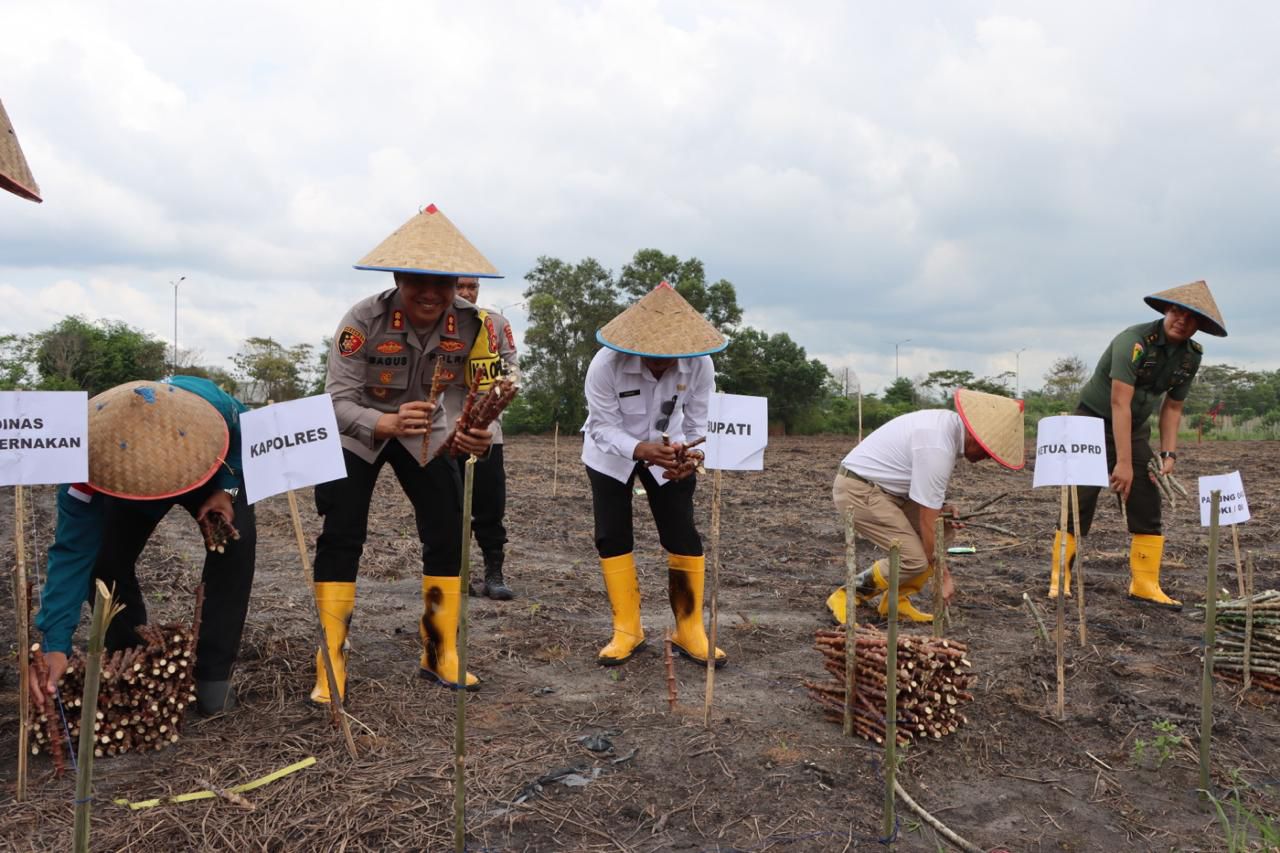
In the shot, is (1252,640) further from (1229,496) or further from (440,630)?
(440,630)

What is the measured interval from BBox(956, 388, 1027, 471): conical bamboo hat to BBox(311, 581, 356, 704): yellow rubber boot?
2760 mm

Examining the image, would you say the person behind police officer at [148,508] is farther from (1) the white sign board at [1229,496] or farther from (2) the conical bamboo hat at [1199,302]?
(2) the conical bamboo hat at [1199,302]

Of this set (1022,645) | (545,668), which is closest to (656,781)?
(545,668)

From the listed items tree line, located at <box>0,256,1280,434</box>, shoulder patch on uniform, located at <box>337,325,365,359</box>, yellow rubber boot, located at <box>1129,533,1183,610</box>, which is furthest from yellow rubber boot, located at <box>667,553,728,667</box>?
tree line, located at <box>0,256,1280,434</box>

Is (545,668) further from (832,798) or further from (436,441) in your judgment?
(832,798)

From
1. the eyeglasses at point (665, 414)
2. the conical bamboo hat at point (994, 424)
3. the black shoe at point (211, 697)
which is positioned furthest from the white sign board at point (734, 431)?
the black shoe at point (211, 697)

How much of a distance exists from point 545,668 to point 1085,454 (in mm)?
2500

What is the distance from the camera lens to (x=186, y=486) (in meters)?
2.97

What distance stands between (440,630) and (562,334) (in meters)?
24.5

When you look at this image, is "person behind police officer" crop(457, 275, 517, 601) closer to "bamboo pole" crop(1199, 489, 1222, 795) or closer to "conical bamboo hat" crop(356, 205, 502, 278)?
"conical bamboo hat" crop(356, 205, 502, 278)

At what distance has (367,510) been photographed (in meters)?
3.32

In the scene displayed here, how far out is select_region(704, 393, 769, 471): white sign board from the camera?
3.42 meters

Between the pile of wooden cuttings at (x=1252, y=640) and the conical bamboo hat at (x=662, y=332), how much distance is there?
2.49 metres

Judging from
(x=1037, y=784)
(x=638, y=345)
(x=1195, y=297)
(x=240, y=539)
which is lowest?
(x=1037, y=784)
